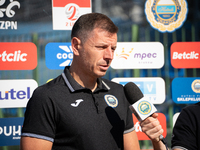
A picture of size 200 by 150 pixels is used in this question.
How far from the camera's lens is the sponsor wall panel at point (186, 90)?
6.51 feet

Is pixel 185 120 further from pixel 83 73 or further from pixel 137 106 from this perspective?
pixel 83 73

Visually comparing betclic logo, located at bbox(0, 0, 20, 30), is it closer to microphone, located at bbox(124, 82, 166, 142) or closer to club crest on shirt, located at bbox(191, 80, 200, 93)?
microphone, located at bbox(124, 82, 166, 142)

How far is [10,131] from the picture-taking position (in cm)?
182

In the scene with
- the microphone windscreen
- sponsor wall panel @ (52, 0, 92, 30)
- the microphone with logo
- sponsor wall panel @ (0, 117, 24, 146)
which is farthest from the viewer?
sponsor wall panel @ (52, 0, 92, 30)

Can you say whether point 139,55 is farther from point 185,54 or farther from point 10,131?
point 10,131

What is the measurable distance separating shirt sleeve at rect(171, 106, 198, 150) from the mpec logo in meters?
1.17

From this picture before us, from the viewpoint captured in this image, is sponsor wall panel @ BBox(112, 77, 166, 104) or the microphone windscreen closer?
the microphone windscreen

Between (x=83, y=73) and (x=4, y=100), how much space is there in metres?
1.02

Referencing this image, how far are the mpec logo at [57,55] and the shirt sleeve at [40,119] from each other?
0.97 meters

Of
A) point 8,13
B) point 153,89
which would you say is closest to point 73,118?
point 153,89

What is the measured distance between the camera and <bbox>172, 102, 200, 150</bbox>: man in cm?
92

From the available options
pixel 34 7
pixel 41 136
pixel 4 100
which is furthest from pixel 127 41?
pixel 41 136

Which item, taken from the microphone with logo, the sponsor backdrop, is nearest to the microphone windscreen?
the microphone with logo

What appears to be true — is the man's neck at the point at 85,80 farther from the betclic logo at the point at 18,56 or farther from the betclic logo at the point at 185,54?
the betclic logo at the point at 185,54
